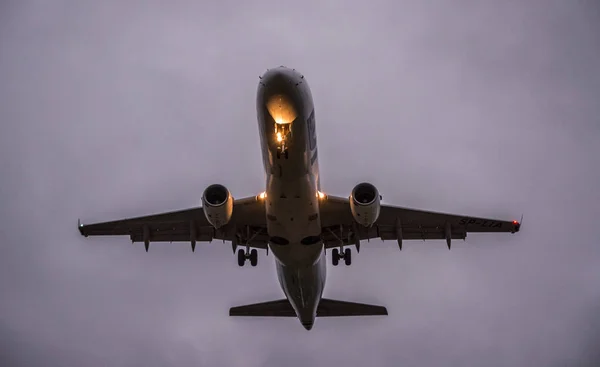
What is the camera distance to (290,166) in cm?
2838

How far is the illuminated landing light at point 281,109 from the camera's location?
90.0 feet

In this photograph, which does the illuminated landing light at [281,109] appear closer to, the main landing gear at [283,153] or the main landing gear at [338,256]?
the main landing gear at [283,153]

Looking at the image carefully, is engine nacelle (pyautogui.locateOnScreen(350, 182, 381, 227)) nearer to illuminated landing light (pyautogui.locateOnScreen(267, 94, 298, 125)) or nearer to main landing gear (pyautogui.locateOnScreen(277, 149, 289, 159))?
main landing gear (pyautogui.locateOnScreen(277, 149, 289, 159))

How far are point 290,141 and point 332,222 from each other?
19.1 ft

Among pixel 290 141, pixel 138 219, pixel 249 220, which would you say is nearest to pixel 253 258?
pixel 249 220

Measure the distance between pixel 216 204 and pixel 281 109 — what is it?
4593 millimetres

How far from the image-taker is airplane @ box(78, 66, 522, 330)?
2806 cm

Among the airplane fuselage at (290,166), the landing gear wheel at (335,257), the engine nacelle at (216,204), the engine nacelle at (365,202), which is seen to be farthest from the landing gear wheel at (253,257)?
the engine nacelle at (365,202)

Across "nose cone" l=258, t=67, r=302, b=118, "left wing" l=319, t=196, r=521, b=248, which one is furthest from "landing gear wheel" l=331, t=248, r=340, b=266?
"nose cone" l=258, t=67, r=302, b=118

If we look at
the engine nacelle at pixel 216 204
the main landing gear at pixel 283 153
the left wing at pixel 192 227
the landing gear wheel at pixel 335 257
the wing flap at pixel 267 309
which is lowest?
the wing flap at pixel 267 309

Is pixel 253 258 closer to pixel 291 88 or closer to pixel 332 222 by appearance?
pixel 332 222

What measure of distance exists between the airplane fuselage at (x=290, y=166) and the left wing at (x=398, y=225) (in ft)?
3.54

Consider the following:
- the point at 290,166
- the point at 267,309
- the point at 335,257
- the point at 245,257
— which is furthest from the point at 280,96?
the point at 267,309

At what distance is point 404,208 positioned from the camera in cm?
3300
